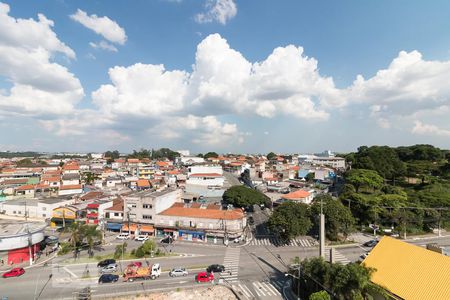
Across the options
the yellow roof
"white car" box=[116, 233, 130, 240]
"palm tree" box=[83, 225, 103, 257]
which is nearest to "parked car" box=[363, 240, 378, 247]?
the yellow roof

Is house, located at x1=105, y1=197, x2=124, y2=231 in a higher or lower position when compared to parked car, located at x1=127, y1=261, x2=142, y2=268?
higher

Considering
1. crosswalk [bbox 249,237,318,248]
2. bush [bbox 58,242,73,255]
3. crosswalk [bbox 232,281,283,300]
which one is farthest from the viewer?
crosswalk [bbox 249,237,318,248]

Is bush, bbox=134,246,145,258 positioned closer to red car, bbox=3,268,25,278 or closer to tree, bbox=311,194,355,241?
red car, bbox=3,268,25,278

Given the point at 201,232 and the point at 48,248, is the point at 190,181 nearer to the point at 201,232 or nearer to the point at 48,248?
the point at 201,232

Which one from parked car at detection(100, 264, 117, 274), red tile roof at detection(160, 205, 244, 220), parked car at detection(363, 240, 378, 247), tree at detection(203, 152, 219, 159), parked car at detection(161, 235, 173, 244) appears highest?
tree at detection(203, 152, 219, 159)

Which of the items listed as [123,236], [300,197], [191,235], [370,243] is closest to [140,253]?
[191,235]

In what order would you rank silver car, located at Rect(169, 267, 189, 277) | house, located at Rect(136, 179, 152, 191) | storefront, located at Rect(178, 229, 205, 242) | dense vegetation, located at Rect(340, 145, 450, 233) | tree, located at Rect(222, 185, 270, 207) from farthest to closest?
house, located at Rect(136, 179, 152, 191), tree, located at Rect(222, 185, 270, 207), dense vegetation, located at Rect(340, 145, 450, 233), storefront, located at Rect(178, 229, 205, 242), silver car, located at Rect(169, 267, 189, 277)

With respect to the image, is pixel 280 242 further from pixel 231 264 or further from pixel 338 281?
pixel 338 281

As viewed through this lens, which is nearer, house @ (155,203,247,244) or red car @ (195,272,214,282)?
red car @ (195,272,214,282)

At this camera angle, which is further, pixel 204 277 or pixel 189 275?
pixel 189 275
